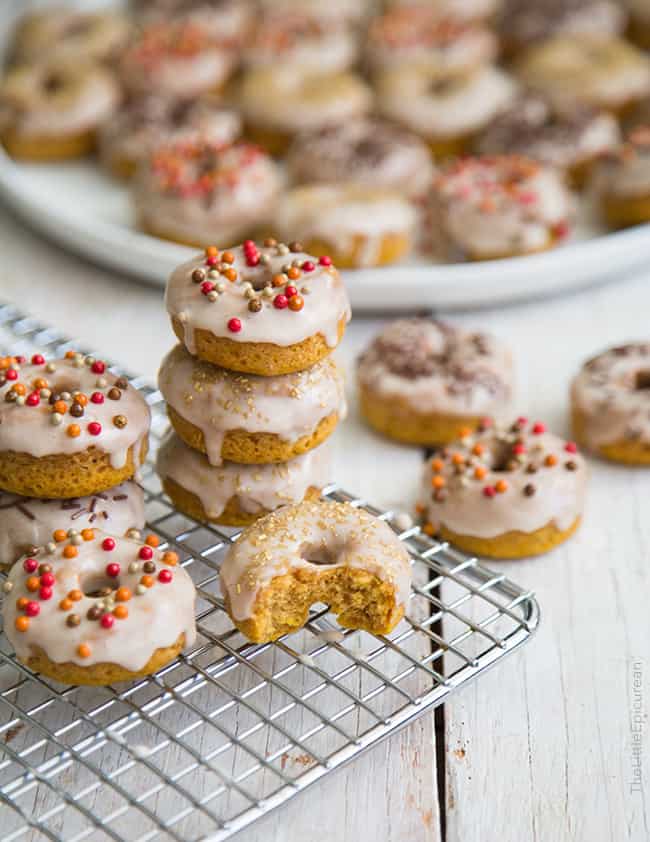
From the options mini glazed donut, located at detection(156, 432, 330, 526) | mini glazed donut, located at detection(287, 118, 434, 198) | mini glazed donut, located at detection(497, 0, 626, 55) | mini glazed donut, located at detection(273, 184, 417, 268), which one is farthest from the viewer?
mini glazed donut, located at detection(497, 0, 626, 55)

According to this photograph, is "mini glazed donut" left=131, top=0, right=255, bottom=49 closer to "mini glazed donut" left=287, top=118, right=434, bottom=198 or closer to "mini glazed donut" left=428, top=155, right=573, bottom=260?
"mini glazed donut" left=287, top=118, right=434, bottom=198

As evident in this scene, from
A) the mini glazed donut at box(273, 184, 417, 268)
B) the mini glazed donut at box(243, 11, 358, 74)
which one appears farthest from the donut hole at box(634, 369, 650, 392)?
the mini glazed donut at box(243, 11, 358, 74)

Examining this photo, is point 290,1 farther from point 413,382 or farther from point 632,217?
point 413,382

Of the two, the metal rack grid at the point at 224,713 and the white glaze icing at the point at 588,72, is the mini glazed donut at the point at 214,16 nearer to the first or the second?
the white glaze icing at the point at 588,72

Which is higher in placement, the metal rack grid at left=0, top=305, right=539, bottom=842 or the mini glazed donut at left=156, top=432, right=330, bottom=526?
the mini glazed donut at left=156, top=432, right=330, bottom=526

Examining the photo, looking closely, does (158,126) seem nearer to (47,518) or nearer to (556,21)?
(556,21)
